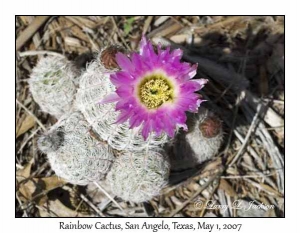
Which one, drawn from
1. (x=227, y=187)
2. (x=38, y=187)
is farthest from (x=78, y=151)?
(x=227, y=187)

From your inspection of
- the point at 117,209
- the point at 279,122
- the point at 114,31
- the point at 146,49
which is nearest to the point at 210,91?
the point at 279,122

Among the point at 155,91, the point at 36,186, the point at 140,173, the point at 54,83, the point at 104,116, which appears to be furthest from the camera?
the point at 36,186

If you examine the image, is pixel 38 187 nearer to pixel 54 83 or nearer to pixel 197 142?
pixel 54 83

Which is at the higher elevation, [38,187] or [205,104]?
[205,104]

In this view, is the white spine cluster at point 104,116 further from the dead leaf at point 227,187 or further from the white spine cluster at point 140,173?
the dead leaf at point 227,187

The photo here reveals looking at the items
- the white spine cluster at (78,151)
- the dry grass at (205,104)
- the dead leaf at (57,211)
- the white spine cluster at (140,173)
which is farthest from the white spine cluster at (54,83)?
the dead leaf at (57,211)
